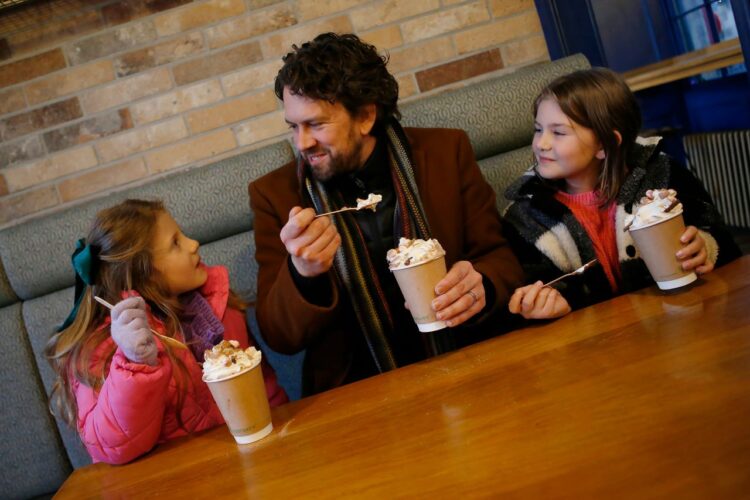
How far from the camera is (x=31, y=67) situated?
8.30ft

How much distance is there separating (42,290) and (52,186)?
1.70 ft

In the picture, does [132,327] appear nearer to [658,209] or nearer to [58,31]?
[658,209]

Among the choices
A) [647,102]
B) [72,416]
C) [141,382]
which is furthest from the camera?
[647,102]

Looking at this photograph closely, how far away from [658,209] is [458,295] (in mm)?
391

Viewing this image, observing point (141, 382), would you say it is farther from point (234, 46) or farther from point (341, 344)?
point (234, 46)

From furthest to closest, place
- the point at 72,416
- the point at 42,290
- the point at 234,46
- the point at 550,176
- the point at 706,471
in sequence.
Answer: the point at 234,46 → the point at 42,290 → the point at 550,176 → the point at 72,416 → the point at 706,471

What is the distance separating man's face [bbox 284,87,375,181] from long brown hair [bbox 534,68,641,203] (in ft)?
1.66

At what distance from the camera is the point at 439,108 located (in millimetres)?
2199

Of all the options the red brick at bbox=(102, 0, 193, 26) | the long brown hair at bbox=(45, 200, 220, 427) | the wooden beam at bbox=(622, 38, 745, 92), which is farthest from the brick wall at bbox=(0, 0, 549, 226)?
the long brown hair at bbox=(45, 200, 220, 427)

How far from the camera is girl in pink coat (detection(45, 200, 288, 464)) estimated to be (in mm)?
1380

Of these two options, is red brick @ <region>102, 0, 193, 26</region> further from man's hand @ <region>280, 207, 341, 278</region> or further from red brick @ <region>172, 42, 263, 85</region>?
man's hand @ <region>280, 207, 341, 278</region>

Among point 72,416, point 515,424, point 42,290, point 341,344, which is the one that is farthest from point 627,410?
point 42,290

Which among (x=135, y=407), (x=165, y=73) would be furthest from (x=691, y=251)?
(x=165, y=73)

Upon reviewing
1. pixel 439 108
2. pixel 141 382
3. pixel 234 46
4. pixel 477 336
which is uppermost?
pixel 234 46
